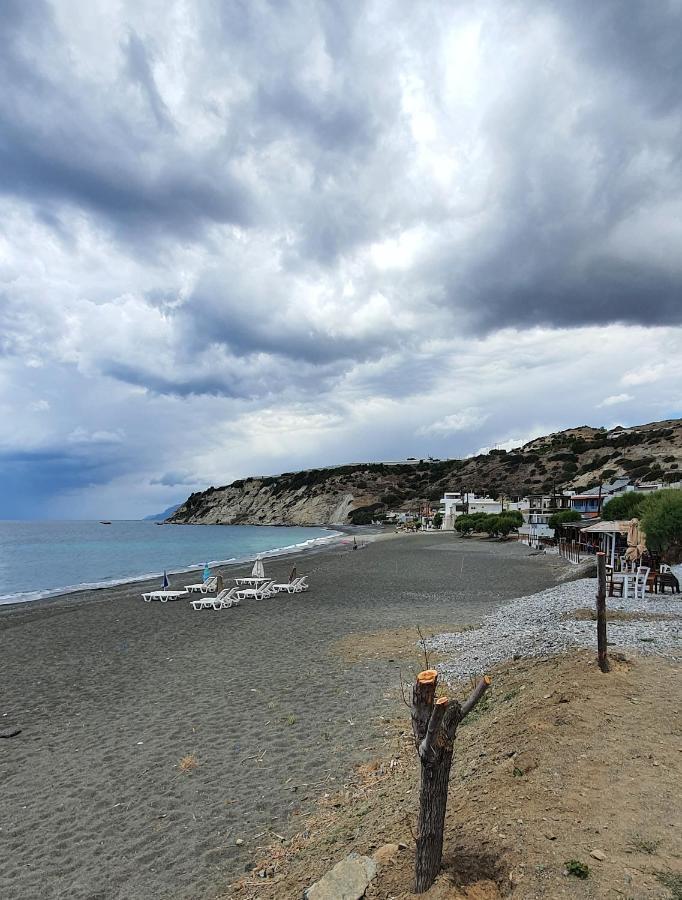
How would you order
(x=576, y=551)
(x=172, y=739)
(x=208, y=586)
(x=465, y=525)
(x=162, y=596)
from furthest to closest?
(x=465, y=525) → (x=576, y=551) → (x=208, y=586) → (x=162, y=596) → (x=172, y=739)

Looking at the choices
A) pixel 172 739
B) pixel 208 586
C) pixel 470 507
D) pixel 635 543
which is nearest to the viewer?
pixel 172 739

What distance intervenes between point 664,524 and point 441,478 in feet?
357

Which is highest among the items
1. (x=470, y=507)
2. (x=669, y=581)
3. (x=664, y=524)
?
(x=664, y=524)

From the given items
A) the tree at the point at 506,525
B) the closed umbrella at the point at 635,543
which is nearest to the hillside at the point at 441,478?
the tree at the point at 506,525

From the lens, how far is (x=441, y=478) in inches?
4943

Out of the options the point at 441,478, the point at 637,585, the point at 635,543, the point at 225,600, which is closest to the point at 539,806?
the point at 637,585

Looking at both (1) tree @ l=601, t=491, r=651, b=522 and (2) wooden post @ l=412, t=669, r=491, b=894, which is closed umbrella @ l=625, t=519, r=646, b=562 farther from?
(2) wooden post @ l=412, t=669, r=491, b=894

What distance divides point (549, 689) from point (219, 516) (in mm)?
156281

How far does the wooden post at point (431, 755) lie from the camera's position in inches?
123

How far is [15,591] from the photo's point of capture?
97.4 feet

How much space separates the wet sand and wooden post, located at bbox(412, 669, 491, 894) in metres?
2.07

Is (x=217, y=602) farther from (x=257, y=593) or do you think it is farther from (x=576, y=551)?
(x=576, y=551)

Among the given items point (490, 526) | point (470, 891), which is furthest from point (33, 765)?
point (490, 526)

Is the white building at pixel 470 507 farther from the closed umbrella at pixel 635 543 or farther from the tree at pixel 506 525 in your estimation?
the closed umbrella at pixel 635 543
